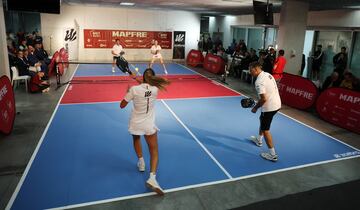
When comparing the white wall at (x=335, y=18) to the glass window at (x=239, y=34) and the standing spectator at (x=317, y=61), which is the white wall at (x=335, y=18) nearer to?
the standing spectator at (x=317, y=61)

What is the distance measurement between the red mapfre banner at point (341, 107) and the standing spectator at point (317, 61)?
246 inches

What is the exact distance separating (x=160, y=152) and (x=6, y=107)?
12.2 ft

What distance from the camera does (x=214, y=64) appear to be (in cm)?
1581

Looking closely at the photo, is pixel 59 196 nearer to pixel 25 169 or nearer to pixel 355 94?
pixel 25 169

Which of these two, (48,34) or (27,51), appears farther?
(48,34)

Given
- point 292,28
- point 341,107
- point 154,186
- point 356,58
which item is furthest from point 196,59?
point 154,186

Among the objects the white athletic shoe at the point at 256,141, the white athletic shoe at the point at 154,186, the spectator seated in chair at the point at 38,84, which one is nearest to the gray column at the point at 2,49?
the spectator seated in chair at the point at 38,84

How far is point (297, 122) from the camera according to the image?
8109mm

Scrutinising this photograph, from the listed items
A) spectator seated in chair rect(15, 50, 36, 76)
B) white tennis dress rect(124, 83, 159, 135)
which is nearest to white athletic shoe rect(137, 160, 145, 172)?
white tennis dress rect(124, 83, 159, 135)

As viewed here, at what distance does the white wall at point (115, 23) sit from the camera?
18609mm

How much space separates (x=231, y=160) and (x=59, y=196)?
3.09m

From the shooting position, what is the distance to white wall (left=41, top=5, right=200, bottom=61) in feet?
61.1

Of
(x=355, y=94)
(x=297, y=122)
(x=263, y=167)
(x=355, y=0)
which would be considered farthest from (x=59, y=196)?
(x=355, y=0)

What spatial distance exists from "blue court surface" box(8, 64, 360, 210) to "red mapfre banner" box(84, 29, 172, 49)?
11509mm
